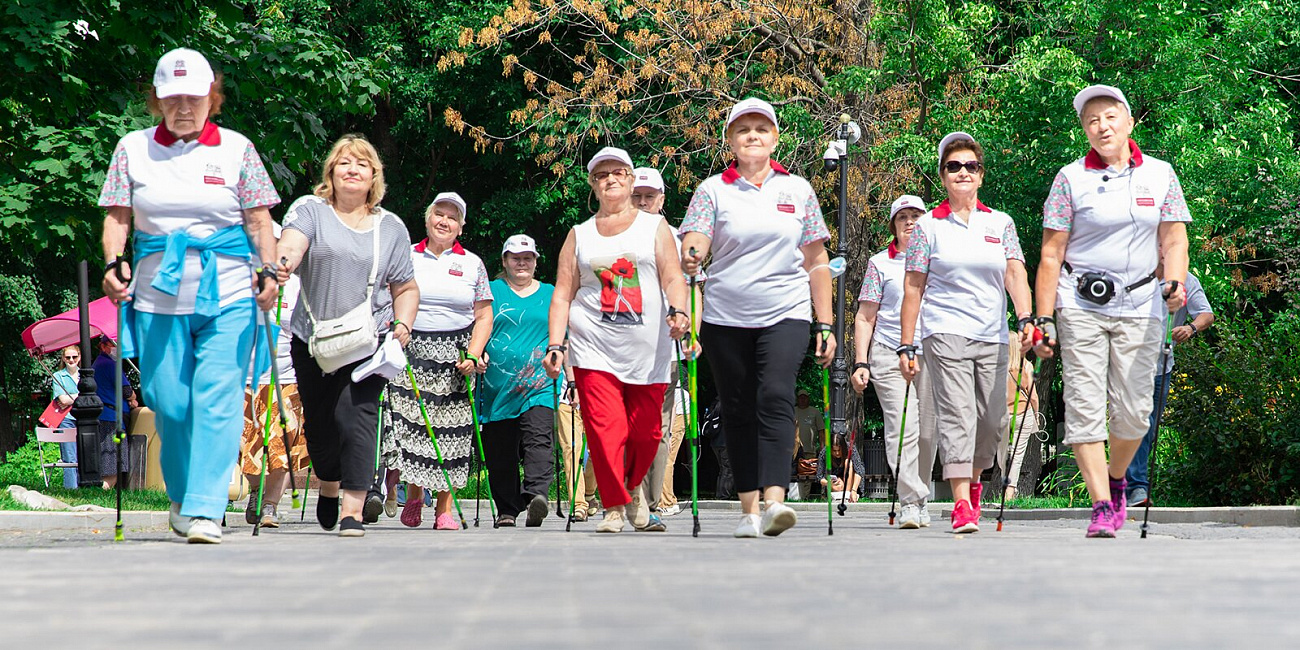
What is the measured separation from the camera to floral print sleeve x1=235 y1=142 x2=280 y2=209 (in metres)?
8.40

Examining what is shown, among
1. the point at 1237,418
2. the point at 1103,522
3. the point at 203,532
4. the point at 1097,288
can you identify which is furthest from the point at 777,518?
the point at 1237,418

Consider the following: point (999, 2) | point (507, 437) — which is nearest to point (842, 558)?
point (507, 437)

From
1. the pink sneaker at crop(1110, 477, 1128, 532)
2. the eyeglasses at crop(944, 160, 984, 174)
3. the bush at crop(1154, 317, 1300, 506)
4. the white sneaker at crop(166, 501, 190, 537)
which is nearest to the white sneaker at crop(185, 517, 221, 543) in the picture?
the white sneaker at crop(166, 501, 190, 537)

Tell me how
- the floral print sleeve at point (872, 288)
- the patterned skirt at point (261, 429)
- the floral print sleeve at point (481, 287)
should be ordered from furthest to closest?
1. the patterned skirt at point (261, 429)
2. the floral print sleeve at point (872, 288)
3. the floral print sleeve at point (481, 287)

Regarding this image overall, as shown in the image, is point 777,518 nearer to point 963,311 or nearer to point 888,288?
point 963,311

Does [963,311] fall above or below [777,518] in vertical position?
above

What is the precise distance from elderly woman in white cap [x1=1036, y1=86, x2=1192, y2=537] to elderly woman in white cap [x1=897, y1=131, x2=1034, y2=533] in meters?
0.91

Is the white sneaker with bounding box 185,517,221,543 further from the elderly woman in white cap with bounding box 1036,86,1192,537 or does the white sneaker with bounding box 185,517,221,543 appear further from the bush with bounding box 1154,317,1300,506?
the bush with bounding box 1154,317,1300,506

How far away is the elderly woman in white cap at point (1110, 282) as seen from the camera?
9008 mm

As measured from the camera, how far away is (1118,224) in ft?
29.6

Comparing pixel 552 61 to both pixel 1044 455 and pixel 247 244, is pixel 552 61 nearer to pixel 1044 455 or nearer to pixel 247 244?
pixel 1044 455

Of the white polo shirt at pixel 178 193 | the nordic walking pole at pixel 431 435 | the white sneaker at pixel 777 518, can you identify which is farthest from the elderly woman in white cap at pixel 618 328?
the white polo shirt at pixel 178 193

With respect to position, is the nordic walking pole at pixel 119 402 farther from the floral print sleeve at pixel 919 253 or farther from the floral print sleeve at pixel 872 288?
the floral print sleeve at pixel 872 288

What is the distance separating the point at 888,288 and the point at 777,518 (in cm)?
388
